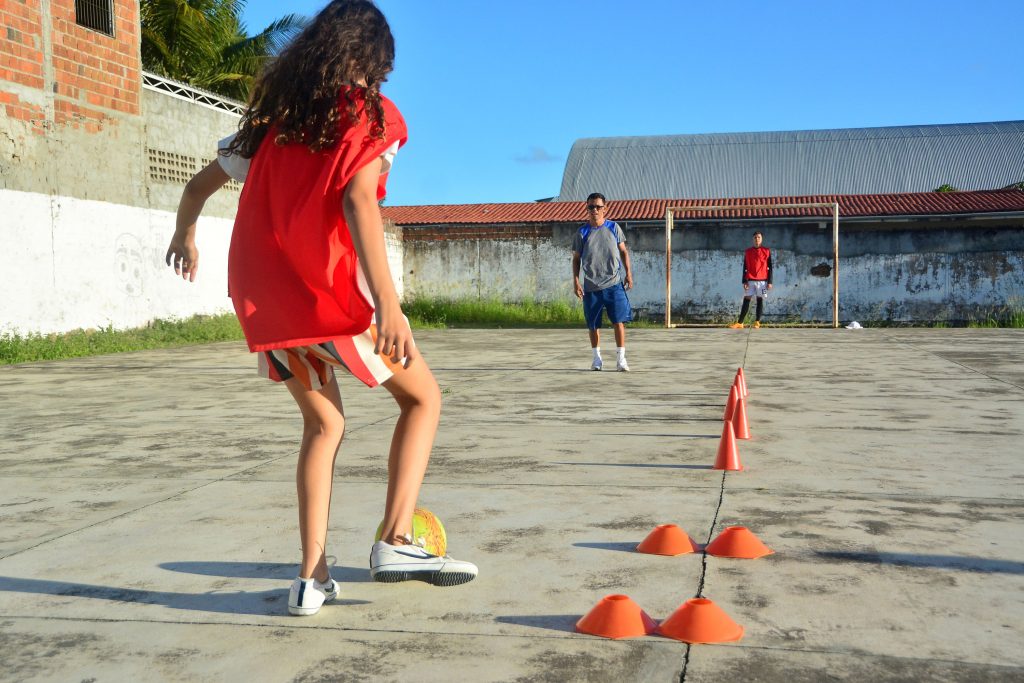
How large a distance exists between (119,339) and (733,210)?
1339 cm

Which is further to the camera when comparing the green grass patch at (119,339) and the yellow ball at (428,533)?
the green grass patch at (119,339)

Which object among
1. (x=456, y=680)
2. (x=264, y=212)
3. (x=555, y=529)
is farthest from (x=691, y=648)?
(x=264, y=212)

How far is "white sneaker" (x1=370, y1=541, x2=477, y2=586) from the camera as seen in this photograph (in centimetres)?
299

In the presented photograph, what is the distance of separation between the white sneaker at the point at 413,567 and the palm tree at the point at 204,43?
81.5ft

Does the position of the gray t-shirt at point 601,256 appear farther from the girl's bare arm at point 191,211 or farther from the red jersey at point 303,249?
the red jersey at point 303,249

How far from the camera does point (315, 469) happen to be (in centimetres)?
287

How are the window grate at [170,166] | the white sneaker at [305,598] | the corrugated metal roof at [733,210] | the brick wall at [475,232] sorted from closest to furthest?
the white sneaker at [305,598] → the window grate at [170,166] → the corrugated metal roof at [733,210] → the brick wall at [475,232]

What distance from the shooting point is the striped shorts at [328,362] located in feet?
9.03

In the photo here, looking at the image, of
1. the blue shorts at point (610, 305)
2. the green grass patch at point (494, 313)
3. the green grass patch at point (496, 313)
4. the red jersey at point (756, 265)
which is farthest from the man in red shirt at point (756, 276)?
the blue shorts at point (610, 305)

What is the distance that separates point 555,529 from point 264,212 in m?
1.63

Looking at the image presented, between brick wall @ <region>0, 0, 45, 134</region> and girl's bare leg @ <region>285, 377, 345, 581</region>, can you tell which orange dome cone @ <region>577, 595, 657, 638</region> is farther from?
brick wall @ <region>0, 0, 45, 134</region>

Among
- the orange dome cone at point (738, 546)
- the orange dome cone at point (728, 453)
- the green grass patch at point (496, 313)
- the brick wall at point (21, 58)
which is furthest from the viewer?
the green grass patch at point (496, 313)

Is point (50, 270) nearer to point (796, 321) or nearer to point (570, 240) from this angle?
point (570, 240)

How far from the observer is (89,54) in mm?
15172
